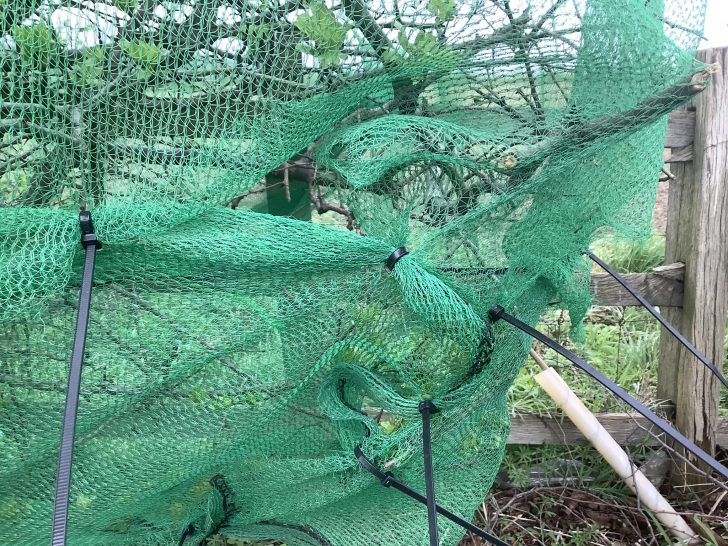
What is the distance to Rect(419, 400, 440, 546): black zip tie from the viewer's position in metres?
0.85

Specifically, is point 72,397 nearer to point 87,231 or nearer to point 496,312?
point 87,231

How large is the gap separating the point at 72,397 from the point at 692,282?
73.7 inches

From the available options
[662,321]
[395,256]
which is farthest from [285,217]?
[662,321]

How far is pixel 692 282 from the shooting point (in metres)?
1.97

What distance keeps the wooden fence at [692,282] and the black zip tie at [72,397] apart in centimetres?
151

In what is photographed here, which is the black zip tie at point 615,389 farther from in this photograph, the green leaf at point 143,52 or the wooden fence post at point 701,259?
the wooden fence post at point 701,259

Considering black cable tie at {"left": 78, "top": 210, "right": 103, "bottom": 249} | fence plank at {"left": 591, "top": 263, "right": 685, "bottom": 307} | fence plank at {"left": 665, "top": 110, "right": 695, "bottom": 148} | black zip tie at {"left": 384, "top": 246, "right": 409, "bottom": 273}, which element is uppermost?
fence plank at {"left": 665, "top": 110, "right": 695, "bottom": 148}

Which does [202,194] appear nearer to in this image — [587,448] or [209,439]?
[209,439]

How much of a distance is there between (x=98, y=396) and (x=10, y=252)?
259mm

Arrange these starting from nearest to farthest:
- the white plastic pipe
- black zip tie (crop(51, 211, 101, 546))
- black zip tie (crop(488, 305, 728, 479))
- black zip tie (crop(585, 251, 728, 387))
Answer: black zip tie (crop(51, 211, 101, 546)) → black zip tie (crop(488, 305, 728, 479)) → black zip tie (crop(585, 251, 728, 387)) → the white plastic pipe

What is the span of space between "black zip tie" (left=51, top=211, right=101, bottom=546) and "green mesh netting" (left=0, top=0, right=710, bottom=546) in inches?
1.0

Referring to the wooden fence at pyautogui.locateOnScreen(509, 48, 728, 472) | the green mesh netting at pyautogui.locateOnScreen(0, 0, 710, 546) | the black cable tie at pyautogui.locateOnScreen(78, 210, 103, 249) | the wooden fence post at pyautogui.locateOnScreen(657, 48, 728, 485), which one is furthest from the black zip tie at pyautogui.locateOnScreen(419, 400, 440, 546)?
the wooden fence post at pyautogui.locateOnScreen(657, 48, 728, 485)

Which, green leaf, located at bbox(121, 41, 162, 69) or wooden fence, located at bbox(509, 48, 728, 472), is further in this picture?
wooden fence, located at bbox(509, 48, 728, 472)

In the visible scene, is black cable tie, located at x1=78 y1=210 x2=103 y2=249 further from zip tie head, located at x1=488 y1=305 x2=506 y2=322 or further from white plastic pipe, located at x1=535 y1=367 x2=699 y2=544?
white plastic pipe, located at x1=535 y1=367 x2=699 y2=544
